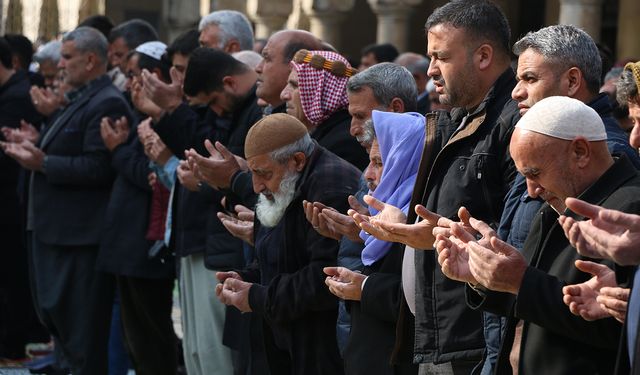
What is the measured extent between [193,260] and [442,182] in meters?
3.15

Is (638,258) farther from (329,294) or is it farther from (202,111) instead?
(202,111)

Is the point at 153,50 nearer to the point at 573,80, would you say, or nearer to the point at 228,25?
the point at 228,25

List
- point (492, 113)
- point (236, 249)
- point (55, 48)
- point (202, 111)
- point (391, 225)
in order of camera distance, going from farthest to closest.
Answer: point (55, 48) → point (202, 111) → point (236, 249) → point (492, 113) → point (391, 225)

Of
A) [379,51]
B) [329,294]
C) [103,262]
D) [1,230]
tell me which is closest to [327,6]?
[379,51]

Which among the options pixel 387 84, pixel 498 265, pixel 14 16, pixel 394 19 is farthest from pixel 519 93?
pixel 14 16

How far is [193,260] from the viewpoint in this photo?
787 centimetres

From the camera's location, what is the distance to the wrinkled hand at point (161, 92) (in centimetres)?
790

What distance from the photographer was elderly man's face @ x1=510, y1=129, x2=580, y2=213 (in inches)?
161

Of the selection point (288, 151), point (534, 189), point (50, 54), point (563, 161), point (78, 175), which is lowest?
point (78, 175)

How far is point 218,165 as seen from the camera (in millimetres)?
6992

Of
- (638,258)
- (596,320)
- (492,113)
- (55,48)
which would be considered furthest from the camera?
(55,48)

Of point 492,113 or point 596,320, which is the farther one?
point 492,113

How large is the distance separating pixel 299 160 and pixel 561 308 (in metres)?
2.40

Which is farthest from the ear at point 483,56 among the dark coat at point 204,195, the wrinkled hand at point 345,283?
the dark coat at point 204,195
